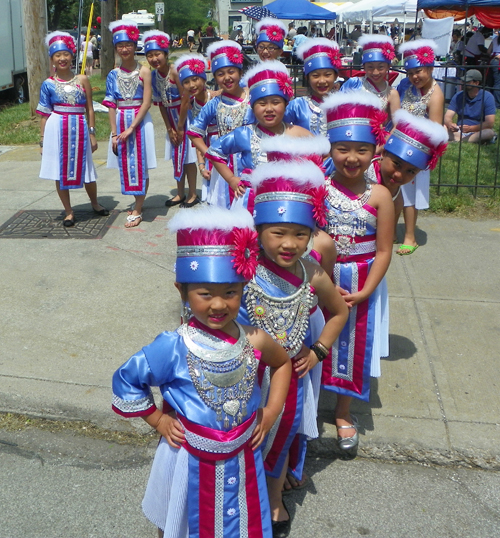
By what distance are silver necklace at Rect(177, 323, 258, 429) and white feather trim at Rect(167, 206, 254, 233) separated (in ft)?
1.21

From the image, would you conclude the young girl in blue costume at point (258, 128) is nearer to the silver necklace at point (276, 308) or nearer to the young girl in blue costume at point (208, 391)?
the silver necklace at point (276, 308)

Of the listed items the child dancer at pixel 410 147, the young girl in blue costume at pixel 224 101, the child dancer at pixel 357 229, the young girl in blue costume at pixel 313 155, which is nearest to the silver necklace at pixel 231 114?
the young girl in blue costume at pixel 224 101

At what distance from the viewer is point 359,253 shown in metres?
3.24

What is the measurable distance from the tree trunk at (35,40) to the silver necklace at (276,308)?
34.9 ft

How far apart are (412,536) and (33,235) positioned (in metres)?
4.81

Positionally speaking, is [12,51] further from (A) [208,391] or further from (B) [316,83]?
(A) [208,391]

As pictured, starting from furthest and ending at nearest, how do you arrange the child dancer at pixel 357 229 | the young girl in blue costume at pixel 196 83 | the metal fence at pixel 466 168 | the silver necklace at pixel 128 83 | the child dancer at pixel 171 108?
the metal fence at pixel 466 168 < the child dancer at pixel 171 108 < the silver necklace at pixel 128 83 < the young girl in blue costume at pixel 196 83 < the child dancer at pixel 357 229

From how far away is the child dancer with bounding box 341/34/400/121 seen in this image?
5805 millimetres

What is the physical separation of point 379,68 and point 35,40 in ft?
26.5

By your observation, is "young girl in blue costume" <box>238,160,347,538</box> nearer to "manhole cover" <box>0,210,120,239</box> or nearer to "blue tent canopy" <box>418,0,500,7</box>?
"manhole cover" <box>0,210,120,239</box>

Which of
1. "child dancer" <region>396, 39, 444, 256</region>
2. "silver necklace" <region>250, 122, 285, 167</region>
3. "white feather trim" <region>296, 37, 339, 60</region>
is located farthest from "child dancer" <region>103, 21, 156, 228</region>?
"silver necklace" <region>250, 122, 285, 167</region>

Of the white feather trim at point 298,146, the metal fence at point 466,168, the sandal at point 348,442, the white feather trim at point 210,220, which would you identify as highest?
the white feather trim at point 298,146

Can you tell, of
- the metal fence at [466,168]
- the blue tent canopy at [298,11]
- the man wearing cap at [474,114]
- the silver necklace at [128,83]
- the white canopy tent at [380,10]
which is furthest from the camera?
the blue tent canopy at [298,11]

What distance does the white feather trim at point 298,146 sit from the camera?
2.86 m
